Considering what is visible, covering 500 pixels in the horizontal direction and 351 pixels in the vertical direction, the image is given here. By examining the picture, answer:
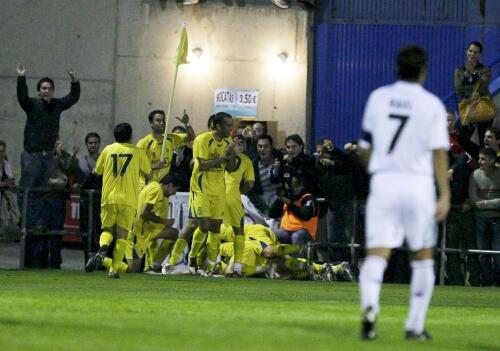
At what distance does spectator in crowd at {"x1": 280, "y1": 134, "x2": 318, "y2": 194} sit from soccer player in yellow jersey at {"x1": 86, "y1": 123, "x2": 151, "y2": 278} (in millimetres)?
3194

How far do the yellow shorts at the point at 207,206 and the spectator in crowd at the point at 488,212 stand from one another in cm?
371

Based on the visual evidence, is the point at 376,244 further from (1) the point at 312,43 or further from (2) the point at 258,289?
(1) the point at 312,43

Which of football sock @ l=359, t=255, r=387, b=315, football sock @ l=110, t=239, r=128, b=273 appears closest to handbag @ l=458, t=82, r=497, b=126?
football sock @ l=110, t=239, r=128, b=273

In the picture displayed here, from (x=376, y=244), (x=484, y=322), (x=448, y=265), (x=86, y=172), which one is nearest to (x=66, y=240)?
(x=86, y=172)

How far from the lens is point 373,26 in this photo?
1150 inches

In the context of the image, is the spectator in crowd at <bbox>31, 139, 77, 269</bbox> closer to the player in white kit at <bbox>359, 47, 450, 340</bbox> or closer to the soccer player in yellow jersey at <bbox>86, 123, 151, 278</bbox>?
the soccer player in yellow jersey at <bbox>86, 123, 151, 278</bbox>

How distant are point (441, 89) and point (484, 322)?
16.2 metres

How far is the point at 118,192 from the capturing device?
65.8 feet

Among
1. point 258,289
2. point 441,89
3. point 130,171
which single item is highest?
point 441,89

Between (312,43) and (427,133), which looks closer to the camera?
(427,133)

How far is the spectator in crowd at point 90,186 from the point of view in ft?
76.1

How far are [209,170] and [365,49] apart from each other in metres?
8.53

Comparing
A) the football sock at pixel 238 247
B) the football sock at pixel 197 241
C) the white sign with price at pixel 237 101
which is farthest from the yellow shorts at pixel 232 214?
the white sign with price at pixel 237 101

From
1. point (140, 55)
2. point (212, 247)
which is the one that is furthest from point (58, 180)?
point (140, 55)
